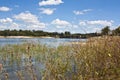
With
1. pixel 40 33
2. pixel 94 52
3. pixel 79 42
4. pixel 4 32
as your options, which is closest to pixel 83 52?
pixel 94 52

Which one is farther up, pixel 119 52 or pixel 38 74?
pixel 119 52

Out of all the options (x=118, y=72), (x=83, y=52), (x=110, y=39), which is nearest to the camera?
(x=118, y=72)

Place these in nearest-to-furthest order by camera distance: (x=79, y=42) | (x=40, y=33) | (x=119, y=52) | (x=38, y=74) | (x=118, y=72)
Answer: (x=118, y=72)
(x=119, y=52)
(x=38, y=74)
(x=79, y=42)
(x=40, y=33)

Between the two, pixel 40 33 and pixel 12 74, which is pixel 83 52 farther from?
pixel 40 33

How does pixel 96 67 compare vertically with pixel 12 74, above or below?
above

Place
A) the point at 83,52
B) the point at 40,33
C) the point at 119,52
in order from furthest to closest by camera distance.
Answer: the point at 40,33
the point at 83,52
the point at 119,52

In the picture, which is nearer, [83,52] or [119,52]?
[119,52]

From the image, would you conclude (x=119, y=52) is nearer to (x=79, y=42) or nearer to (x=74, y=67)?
(x=74, y=67)

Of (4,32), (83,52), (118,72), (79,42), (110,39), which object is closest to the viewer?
(118,72)

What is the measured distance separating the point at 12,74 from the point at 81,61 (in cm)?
324

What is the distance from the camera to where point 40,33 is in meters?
97.8

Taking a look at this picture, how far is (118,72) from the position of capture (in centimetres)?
645

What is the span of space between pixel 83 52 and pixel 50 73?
2724 millimetres

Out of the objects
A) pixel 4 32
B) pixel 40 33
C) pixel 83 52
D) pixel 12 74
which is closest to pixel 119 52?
pixel 83 52
